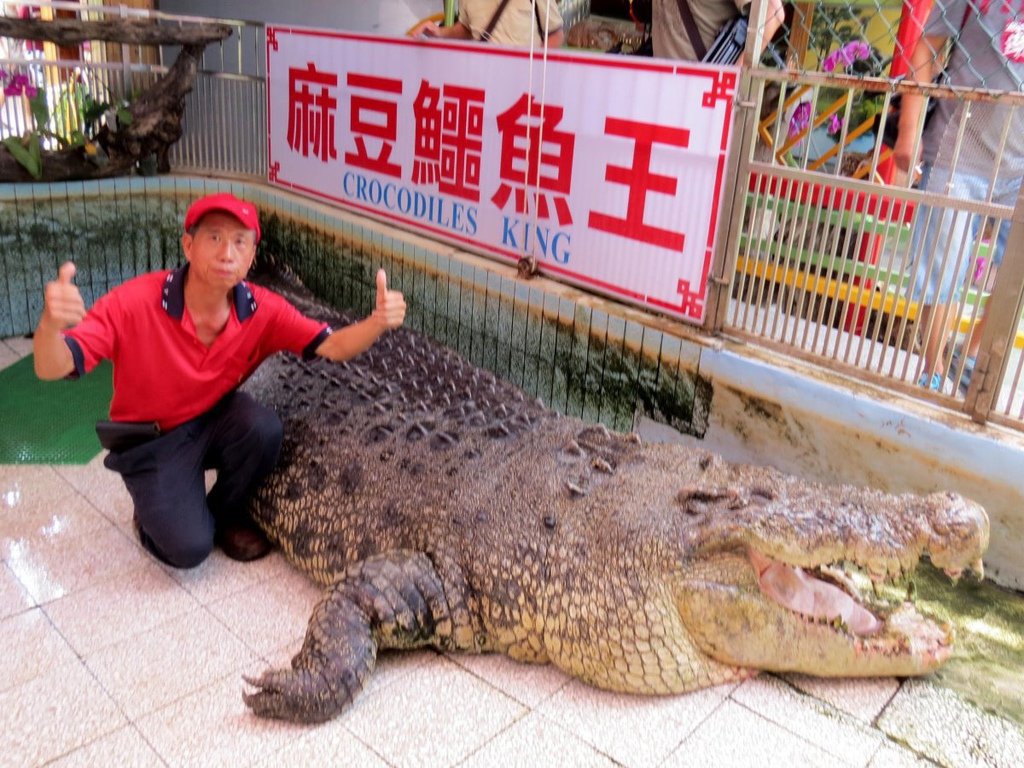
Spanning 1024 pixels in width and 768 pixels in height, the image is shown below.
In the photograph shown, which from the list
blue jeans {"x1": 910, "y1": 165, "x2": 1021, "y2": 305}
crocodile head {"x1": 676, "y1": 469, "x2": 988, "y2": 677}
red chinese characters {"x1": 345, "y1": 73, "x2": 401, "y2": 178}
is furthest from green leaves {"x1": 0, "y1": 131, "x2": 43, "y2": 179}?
blue jeans {"x1": 910, "y1": 165, "x2": 1021, "y2": 305}

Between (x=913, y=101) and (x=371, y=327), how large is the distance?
6.38 ft

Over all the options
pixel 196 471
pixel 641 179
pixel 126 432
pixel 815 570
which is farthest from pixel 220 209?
pixel 815 570

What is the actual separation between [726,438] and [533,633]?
1.29 metres

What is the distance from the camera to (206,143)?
572cm

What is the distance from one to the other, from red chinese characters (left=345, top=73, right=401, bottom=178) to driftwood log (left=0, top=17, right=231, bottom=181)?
3.98 ft

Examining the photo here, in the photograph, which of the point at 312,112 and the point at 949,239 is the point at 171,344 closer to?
the point at 949,239

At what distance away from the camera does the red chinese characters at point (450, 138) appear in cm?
408

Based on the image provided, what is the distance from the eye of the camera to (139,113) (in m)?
5.29

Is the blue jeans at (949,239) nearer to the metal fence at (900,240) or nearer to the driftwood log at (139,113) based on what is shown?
the metal fence at (900,240)

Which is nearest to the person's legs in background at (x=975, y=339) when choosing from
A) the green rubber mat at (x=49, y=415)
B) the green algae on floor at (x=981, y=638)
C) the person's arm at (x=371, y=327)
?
the green algae on floor at (x=981, y=638)

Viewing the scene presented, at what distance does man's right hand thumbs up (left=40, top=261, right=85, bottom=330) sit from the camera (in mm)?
2129

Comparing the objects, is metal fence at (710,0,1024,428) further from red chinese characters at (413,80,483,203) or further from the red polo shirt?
the red polo shirt

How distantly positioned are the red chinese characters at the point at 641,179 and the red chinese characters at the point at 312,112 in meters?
2.02

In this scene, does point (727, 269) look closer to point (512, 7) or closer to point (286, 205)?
point (512, 7)
